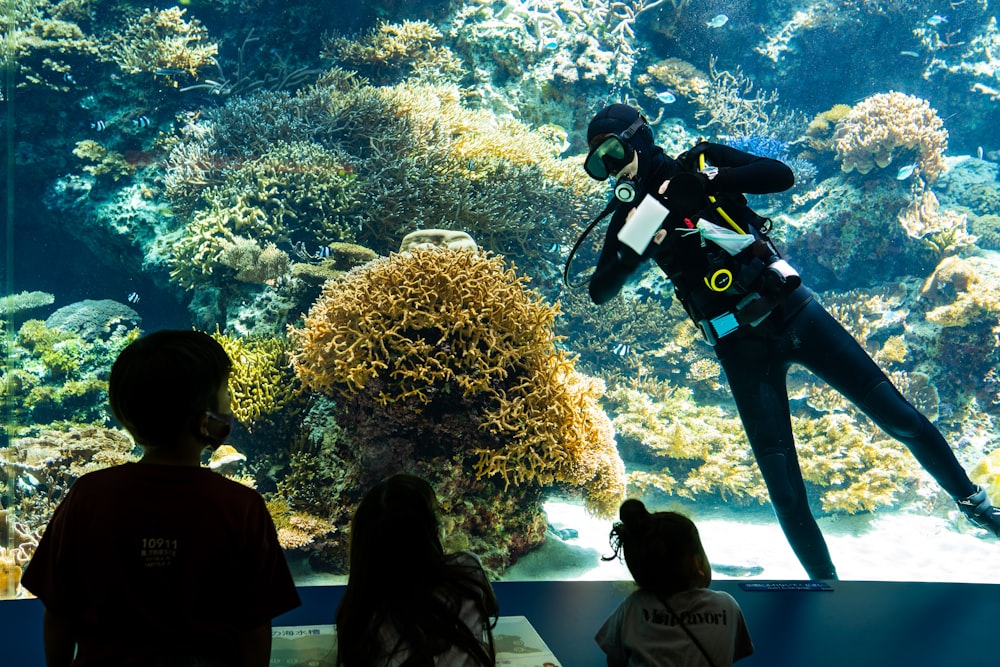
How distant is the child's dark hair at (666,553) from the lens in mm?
1530

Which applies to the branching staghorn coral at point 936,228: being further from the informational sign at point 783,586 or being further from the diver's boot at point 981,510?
the informational sign at point 783,586

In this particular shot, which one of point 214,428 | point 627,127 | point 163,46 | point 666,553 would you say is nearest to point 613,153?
point 627,127

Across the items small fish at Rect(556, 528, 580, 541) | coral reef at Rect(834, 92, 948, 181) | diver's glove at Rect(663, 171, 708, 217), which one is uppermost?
coral reef at Rect(834, 92, 948, 181)

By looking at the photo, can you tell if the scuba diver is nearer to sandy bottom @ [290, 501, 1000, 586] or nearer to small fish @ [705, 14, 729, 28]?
sandy bottom @ [290, 501, 1000, 586]

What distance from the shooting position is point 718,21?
8523 millimetres

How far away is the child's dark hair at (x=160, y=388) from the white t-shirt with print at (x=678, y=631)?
3.86 feet

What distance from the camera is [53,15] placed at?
742 centimetres

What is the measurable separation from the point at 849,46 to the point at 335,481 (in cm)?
1084

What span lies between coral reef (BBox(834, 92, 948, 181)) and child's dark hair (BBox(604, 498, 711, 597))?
26.4ft

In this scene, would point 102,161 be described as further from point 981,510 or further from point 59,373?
point 981,510

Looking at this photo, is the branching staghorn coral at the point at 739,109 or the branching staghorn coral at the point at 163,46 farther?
the branching staghorn coral at the point at 739,109

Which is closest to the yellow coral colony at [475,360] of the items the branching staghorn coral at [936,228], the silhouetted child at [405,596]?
the silhouetted child at [405,596]

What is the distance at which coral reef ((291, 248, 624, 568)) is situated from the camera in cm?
379

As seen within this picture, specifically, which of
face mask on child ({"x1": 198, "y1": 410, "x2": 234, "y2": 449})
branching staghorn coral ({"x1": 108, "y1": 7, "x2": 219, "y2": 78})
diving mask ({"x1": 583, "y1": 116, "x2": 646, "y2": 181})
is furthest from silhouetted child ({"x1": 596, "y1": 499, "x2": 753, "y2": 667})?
branching staghorn coral ({"x1": 108, "y1": 7, "x2": 219, "y2": 78})
